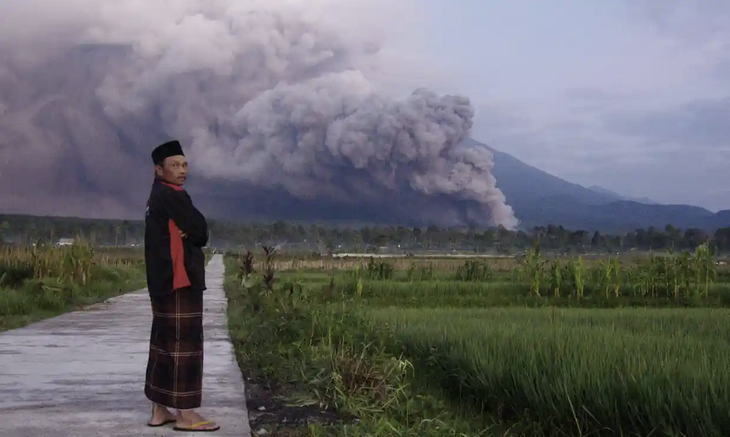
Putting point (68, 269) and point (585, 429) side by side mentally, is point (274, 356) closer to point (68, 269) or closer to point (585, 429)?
point (585, 429)

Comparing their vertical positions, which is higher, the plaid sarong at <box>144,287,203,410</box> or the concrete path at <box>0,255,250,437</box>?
the plaid sarong at <box>144,287,203,410</box>

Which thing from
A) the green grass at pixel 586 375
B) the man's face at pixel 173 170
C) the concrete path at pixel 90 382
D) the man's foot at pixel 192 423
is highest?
the man's face at pixel 173 170

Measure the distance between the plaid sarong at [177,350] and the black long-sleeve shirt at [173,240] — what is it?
8 cm

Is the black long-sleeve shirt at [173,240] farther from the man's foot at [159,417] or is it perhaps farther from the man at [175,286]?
the man's foot at [159,417]

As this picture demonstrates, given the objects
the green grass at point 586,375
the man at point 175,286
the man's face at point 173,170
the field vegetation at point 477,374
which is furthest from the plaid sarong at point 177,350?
the green grass at point 586,375

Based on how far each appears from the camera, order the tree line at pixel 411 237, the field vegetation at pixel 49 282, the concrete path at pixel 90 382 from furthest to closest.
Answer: the tree line at pixel 411 237
the field vegetation at pixel 49 282
the concrete path at pixel 90 382

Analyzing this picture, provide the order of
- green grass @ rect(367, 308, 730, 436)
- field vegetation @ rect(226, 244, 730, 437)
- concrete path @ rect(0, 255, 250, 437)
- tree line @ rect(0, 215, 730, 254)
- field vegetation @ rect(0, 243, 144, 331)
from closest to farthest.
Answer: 1. green grass @ rect(367, 308, 730, 436)
2. field vegetation @ rect(226, 244, 730, 437)
3. concrete path @ rect(0, 255, 250, 437)
4. field vegetation @ rect(0, 243, 144, 331)
5. tree line @ rect(0, 215, 730, 254)

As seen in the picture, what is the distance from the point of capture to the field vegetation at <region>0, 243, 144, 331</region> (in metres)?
11.8

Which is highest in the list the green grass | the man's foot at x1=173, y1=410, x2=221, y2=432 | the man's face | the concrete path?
the man's face

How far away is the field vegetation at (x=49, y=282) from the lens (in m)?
11.8

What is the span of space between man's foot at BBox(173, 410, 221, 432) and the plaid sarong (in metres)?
0.05

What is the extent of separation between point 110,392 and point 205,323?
500cm

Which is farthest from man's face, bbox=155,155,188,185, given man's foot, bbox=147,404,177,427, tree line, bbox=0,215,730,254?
tree line, bbox=0,215,730,254

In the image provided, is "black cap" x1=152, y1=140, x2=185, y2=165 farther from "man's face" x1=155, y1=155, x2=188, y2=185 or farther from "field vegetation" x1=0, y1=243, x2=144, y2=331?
Answer: "field vegetation" x1=0, y1=243, x2=144, y2=331
